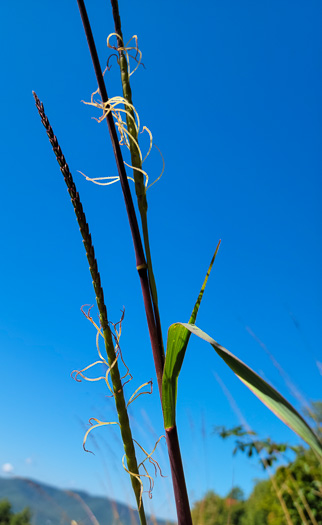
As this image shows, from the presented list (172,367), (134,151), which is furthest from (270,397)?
(134,151)

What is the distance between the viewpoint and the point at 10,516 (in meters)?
10.2

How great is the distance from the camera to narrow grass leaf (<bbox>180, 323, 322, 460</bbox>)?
11.2 inches

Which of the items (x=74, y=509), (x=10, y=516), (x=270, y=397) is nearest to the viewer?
(x=270, y=397)

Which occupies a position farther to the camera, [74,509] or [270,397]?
[74,509]

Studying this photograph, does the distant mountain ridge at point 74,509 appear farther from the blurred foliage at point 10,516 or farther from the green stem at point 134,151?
the blurred foliage at point 10,516

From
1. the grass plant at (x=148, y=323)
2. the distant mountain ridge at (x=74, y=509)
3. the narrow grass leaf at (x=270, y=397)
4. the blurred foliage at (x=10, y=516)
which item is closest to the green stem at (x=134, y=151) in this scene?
the grass plant at (x=148, y=323)

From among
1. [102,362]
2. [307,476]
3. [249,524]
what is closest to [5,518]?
[249,524]

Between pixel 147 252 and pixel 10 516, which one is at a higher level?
pixel 10 516

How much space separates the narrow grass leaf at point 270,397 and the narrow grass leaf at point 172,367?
4 cm

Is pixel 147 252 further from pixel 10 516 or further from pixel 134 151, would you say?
pixel 10 516

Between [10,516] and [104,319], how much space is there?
12124mm

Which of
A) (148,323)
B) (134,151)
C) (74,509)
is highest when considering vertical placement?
(134,151)

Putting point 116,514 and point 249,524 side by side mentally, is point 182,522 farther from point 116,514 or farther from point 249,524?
point 249,524

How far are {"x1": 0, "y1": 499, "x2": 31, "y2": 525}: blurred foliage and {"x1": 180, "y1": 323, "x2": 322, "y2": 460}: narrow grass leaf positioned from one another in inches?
447
